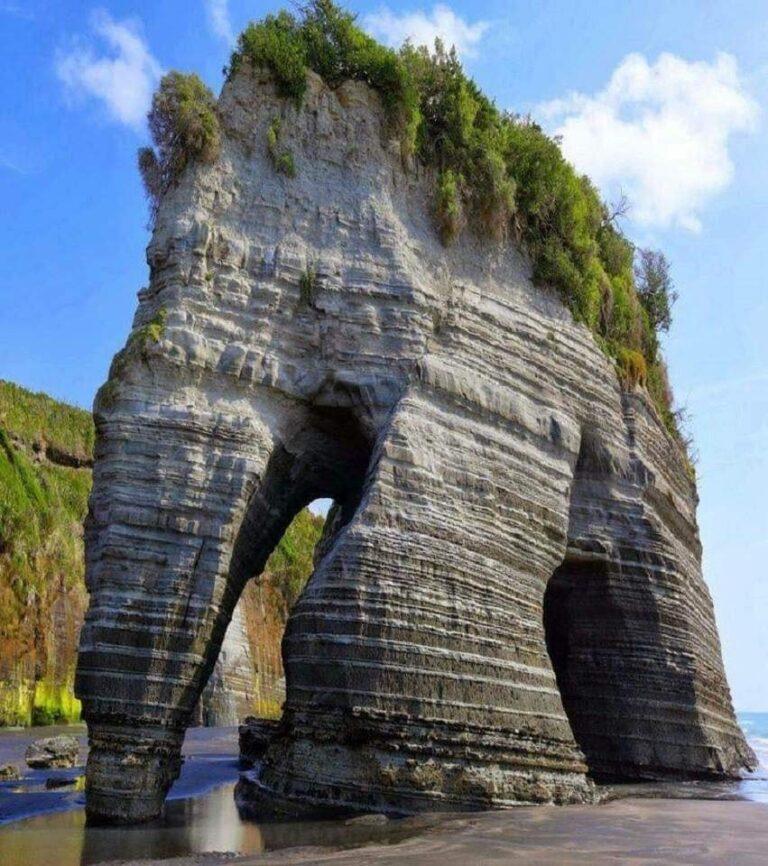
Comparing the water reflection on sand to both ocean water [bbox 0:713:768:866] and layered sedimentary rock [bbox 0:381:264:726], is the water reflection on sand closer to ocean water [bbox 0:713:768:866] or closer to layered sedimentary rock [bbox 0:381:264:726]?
ocean water [bbox 0:713:768:866]

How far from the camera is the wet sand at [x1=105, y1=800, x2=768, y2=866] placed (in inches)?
247

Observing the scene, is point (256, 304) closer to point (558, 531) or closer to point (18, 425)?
point (558, 531)

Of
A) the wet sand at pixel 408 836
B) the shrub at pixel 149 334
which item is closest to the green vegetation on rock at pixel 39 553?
the wet sand at pixel 408 836

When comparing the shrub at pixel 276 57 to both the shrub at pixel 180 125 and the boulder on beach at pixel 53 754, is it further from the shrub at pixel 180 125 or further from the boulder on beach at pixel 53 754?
the boulder on beach at pixel 53 754

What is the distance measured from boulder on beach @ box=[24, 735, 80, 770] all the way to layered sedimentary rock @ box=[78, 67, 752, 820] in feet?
17.1

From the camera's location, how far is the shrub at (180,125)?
1201cm

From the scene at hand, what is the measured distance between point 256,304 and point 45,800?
618 cm

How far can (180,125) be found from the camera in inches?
472

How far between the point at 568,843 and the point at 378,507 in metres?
4.12

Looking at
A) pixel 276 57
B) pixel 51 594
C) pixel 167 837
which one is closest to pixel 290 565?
pixel 51 594

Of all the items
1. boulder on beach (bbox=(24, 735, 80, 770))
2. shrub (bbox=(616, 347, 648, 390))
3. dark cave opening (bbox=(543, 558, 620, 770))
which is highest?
shrub (bbox=(616, 347, 648, 390))

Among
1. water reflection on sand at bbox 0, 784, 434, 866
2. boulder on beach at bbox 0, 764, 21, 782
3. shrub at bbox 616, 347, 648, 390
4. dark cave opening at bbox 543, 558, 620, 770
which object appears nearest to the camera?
water reflection on sand at bbox 0, 784, 434, 866

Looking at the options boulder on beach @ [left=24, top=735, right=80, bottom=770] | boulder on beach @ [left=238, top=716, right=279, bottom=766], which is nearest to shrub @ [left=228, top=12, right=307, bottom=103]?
boulder on beach @ [left=238, top=716, right=279, bottom=766]

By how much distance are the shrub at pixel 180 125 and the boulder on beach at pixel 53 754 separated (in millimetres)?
8765
